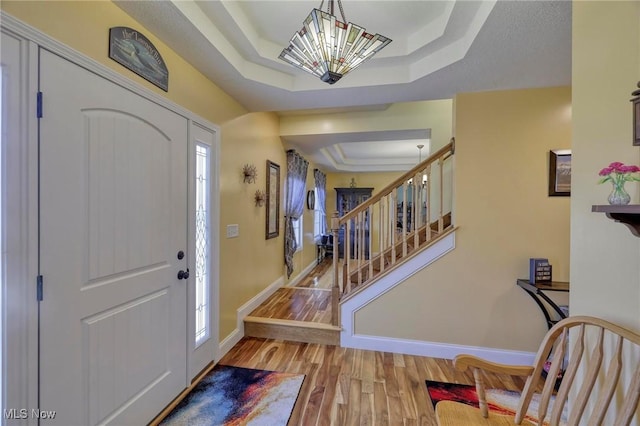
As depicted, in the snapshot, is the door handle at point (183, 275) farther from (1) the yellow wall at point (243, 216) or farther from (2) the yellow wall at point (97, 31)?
(2) the yellow wall at point (97, 31)

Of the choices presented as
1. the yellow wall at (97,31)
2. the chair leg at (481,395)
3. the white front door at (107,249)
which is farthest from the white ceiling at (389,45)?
the chair leg at (481,395)

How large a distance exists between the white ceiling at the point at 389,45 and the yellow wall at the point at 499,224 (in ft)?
0.80

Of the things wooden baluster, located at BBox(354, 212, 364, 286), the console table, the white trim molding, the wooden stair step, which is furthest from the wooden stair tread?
the console table

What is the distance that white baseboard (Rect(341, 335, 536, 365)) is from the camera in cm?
244

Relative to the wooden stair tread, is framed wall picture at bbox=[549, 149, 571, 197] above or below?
above

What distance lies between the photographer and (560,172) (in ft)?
7.72

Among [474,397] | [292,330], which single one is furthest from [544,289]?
[292,330]

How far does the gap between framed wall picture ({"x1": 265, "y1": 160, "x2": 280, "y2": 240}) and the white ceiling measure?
112 centimetres

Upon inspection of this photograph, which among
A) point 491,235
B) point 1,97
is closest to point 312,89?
point 1,97

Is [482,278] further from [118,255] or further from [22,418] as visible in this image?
[22,418]

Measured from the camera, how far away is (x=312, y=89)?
243 centimetres

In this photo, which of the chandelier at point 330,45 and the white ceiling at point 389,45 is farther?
the white ceiling at point 389,45

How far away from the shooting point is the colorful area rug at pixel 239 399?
5.81 ft

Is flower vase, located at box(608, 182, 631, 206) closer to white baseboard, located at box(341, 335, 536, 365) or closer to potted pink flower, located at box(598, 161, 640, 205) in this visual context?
potted pink flower, located at box(598, 161, 640, 205)
